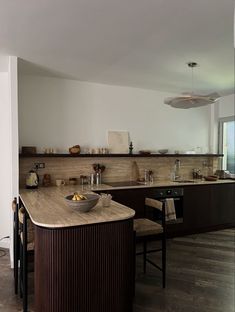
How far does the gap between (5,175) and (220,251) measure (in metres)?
3.41

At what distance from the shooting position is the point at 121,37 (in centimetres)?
265

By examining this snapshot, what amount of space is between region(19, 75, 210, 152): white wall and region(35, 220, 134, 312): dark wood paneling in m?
2.56

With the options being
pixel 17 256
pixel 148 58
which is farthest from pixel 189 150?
pixel 17 256

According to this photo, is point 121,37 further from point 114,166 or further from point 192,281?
point 192,281

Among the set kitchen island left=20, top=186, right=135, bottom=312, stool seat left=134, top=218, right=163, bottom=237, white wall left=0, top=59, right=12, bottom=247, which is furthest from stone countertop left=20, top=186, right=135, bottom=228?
white wall left=0, top=59, right=12, bottom=247

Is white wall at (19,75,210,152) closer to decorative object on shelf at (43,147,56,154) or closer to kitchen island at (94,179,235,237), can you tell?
decorative object on shelf at (43,147,56,154)

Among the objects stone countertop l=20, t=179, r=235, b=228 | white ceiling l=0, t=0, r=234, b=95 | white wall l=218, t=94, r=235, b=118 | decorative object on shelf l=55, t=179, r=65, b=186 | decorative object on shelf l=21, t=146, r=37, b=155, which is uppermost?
white ceiling l=0, t=0, r=234, b=95

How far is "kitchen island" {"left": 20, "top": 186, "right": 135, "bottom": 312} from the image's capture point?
5.97 ft

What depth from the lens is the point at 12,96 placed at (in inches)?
127

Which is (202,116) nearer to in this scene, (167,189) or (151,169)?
(151,169)

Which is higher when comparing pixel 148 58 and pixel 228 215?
pixel 148 58

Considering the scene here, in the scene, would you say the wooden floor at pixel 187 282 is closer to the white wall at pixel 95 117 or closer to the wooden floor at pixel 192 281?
the wooden floor at pixel 192 281

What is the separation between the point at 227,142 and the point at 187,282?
3720 millimetres

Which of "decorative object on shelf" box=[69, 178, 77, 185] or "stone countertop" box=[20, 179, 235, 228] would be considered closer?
"stone countertop" box=[20, 179, 235, 228]
